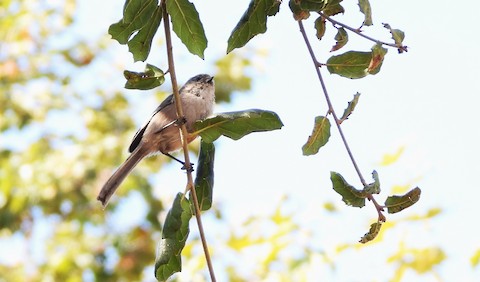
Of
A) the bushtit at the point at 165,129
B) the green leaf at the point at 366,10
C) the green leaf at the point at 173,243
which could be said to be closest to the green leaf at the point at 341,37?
the green leaf at the point at 366,10

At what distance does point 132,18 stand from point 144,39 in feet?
0.38

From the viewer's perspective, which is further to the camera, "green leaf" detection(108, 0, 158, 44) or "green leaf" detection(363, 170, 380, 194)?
"green leaf" detection(108, 0, 158, 44)

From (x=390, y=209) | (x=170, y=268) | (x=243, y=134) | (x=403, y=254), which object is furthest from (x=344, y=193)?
(x=403, y=254)

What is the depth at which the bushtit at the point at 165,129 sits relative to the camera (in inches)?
163

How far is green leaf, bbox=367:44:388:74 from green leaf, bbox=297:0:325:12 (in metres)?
0.22

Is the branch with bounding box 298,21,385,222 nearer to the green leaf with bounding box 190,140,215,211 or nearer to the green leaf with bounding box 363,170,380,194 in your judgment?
the green leaf with bounding box 363,170,380,194

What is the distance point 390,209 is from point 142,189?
21.0 ft

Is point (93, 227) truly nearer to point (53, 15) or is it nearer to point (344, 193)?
point (53, 15)

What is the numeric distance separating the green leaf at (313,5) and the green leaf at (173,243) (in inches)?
29.5

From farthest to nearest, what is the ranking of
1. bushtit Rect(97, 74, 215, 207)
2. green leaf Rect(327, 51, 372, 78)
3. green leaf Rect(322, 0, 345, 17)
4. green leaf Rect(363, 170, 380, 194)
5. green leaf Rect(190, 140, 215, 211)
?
bushtit Rect(97, 74, 215, 207) < green leaf Rect(190, 140, 215, 211) < green leaf Rect(327, 51, 372, 78) < green leaf Rect(322, 0, 345, 17) < green leaf Rect(363, 170, 380, 194)

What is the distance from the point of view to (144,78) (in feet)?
8.16

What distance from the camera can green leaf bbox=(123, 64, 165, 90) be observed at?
2484mm

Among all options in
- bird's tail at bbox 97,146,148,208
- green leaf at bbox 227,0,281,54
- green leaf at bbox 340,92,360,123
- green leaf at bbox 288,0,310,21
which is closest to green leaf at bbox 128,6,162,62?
green leaf at bbox 227,0,281,54

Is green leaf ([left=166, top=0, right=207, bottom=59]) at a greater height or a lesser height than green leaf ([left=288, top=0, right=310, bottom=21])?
greater
